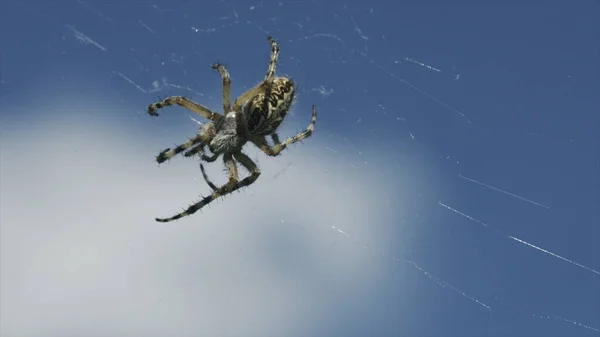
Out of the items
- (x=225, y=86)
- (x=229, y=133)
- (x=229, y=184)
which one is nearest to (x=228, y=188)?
(x=229, y=184)

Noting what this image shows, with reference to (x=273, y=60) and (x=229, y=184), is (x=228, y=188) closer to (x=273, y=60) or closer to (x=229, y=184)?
(x=229, y=184)

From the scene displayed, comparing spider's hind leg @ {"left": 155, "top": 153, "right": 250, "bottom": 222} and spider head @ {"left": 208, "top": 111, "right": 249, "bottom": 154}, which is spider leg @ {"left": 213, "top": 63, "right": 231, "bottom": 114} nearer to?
spider head @ {"left": 208, "top": 111, "right": 249, "bottom": 154}

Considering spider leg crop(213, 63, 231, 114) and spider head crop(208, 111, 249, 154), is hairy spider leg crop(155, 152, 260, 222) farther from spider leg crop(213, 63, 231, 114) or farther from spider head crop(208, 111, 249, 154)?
spider leg crop(213, 63, 231, 114)

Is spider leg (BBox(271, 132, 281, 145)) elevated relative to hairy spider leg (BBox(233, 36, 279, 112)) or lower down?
lower down

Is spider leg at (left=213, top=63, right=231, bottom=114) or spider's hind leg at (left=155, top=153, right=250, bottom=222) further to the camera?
spider's hind leg at (left=155, top=153, right=250, bottom=222)

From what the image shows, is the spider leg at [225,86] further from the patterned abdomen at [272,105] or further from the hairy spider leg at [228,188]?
the hairy spider leg at [228,188]

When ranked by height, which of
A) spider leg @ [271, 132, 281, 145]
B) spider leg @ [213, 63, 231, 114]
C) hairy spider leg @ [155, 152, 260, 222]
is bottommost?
hairy spider leg @ [155, 152, 260, 222]
